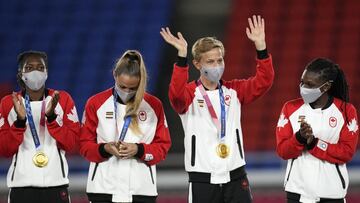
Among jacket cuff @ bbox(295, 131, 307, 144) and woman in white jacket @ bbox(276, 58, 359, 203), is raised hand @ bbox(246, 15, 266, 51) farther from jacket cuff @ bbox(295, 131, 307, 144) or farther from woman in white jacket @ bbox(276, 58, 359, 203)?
jacket cuff @ bbox(295, 131, 307, 144)

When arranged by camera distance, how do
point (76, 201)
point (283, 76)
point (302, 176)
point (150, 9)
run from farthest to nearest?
point (150, 9) → point (283, 76) → point (76, 201) → point (302, 176)

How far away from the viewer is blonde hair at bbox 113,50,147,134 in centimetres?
529

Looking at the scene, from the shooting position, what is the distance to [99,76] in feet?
37.1

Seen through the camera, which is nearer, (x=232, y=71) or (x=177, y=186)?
(x=177, y=186)

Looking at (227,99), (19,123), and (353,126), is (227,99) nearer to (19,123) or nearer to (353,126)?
(353,126)

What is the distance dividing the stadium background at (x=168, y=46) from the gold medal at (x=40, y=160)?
14.2 ft

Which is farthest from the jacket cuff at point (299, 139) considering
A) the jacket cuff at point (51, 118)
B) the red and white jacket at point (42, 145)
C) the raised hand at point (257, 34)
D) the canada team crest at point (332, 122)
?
the jacket cuff at point (51, 118)

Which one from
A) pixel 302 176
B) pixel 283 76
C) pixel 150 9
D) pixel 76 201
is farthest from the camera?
pixel 150 9

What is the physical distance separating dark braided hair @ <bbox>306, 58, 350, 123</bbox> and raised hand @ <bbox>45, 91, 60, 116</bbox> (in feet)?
4.91

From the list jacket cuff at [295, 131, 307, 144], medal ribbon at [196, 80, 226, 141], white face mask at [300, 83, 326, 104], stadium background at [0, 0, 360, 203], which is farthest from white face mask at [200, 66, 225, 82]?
stadium background at [0, 0, 360, 203]

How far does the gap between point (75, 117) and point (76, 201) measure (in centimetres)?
305

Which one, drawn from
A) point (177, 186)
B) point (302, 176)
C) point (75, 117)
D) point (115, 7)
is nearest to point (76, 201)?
point (177, 186)

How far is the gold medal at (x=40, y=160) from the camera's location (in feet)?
17.9

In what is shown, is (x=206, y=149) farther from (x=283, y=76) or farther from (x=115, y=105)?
(x=283, y=76)
